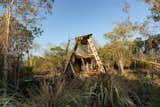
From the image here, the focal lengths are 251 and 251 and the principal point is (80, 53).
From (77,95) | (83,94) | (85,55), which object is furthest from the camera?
(85,55)

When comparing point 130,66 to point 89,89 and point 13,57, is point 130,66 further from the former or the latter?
point 89,89

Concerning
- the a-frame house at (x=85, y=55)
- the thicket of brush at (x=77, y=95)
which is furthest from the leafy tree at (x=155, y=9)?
the thicket of brush at (x=77, y=95)

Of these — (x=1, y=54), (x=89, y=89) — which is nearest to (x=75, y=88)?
(x=89, y=89)

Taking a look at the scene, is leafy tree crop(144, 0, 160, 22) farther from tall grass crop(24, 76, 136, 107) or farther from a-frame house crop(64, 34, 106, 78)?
tall grass crop(24, 76, 136, 107)

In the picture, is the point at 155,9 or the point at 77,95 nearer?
the point at 77,95

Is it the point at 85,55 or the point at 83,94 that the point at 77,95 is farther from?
the point at 85,55

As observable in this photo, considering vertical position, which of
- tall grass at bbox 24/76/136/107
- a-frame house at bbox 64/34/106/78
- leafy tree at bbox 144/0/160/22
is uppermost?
leafy tree at bbox 144/0/160/22

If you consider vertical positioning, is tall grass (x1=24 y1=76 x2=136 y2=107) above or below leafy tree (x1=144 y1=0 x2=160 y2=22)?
below

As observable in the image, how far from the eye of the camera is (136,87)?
6.56 m

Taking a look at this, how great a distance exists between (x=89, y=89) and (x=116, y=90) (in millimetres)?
570

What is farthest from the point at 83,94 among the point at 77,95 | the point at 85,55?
the point at 85,55

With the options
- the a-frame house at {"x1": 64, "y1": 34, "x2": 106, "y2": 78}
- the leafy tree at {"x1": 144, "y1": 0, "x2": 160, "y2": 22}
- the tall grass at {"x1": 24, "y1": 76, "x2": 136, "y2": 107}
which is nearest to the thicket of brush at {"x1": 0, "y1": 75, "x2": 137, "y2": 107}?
the tall grass at {"x1": 24, "y1": 76, "x2": 136, "y2": 107}

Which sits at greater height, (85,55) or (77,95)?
(85,55)

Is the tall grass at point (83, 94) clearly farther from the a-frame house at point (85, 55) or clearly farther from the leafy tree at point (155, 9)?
the leafy tree at point (155, 9)
